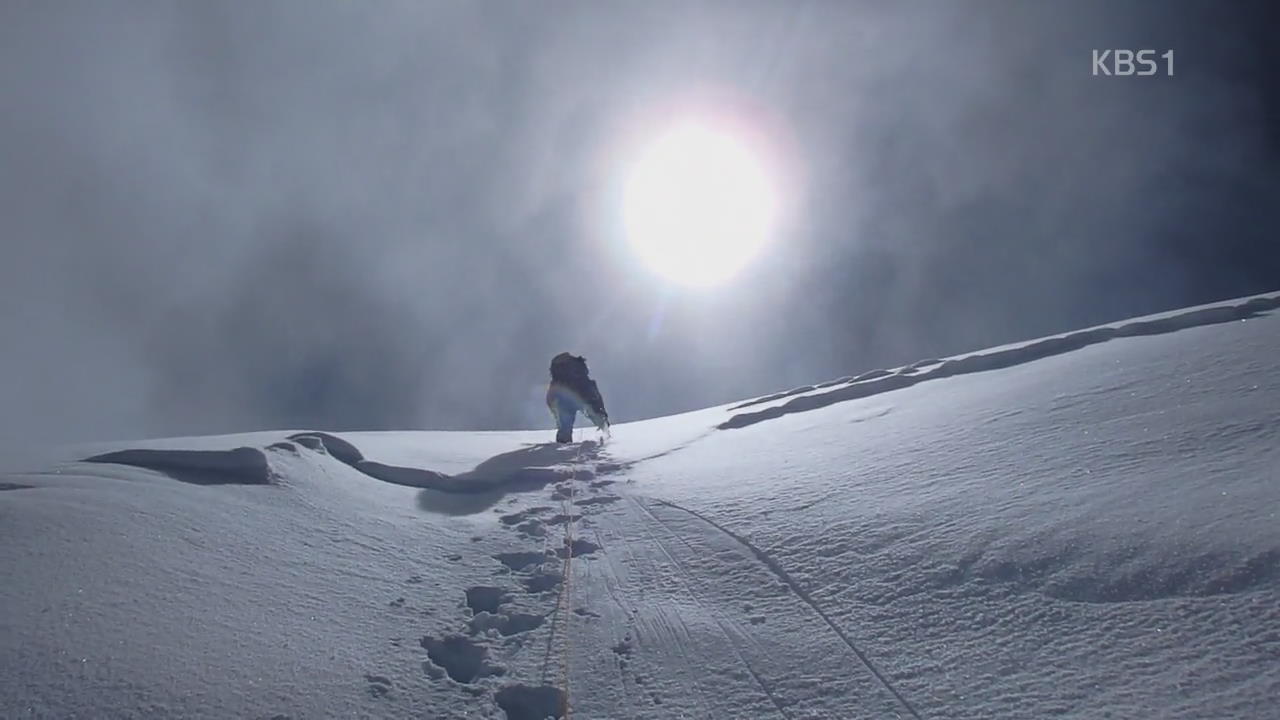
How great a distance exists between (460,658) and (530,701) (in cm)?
68

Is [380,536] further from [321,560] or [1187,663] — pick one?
[1187,663]

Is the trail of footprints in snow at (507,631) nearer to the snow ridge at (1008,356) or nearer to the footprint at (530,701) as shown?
the footprint at (530,701)

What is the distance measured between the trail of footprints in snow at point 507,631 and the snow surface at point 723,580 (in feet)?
0.07

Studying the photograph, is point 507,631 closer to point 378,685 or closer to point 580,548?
point 378,685

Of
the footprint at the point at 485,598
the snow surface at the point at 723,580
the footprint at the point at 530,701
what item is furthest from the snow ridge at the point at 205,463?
the footprint at the point at 530,701

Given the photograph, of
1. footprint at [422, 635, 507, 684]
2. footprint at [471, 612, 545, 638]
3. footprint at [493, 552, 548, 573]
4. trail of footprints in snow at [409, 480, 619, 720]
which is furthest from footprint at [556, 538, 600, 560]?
footprint at [422, 635, 507, 684]

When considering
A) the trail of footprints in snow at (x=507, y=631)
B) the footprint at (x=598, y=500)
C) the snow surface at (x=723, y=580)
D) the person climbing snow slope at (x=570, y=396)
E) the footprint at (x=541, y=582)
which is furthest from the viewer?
the person climbing snow slope at (x=570, y=396)

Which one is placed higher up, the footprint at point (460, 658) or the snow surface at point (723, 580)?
the snow surface at point (723, 580)

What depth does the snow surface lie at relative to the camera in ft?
10.6

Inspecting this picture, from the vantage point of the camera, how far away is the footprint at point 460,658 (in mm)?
3988

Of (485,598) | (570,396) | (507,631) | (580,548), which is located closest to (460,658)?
(507,631)

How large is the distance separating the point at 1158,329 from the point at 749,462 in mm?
7925

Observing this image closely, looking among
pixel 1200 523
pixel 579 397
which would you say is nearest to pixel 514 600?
pixel 1200 523

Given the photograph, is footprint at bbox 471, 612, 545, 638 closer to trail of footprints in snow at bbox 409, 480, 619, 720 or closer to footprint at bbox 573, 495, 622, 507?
trail of footprints in snow at bbox 409, 480, 619, 720
